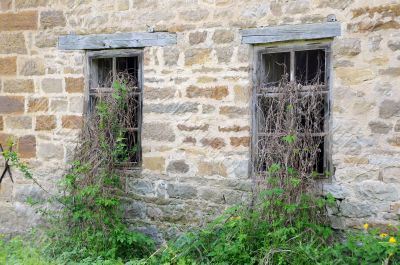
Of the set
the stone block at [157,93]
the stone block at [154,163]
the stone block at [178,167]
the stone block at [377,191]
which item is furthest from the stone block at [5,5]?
the stone block at [377,191]

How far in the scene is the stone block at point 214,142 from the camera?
6.82 m

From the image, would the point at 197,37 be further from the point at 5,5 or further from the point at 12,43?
the point at 5,5

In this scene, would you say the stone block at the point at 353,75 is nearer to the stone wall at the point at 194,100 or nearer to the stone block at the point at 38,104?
the stone wall at the point at 194,100

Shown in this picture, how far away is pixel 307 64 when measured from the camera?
6.64m

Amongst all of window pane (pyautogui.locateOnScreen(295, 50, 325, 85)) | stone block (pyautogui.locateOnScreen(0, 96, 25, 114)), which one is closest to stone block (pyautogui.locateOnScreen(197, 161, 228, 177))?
window pane (pyautogui.locateOnScreen(295, 50, 325, 85))

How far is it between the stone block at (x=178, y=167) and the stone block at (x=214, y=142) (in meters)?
0.33

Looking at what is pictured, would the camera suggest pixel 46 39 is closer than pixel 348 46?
No

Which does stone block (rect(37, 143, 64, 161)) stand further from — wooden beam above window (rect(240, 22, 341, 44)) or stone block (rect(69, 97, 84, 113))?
wooden beam above window (rect(240, 22, 341, 44))

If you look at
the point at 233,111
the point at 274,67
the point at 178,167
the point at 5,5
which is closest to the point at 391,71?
the point at 274,67

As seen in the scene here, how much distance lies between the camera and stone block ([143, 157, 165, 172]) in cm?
716

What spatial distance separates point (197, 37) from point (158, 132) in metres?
1.13

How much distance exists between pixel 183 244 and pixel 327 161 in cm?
164

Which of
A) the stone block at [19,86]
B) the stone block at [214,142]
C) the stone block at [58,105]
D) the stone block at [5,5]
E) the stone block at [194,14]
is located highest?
the stone block at [5,5]

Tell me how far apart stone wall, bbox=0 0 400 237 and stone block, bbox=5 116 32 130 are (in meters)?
0.01
